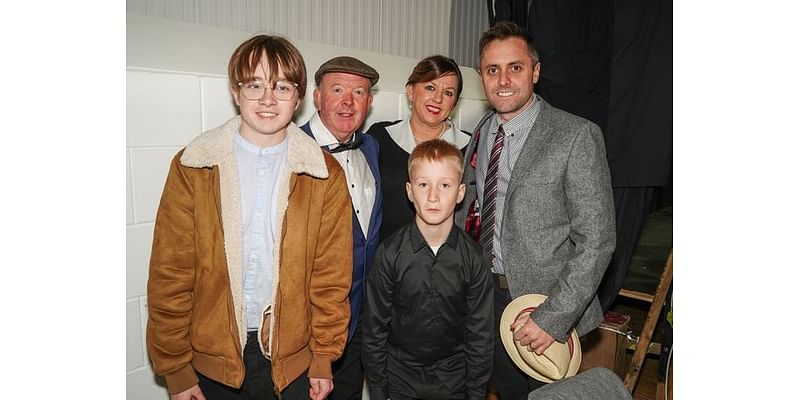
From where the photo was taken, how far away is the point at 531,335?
65.1 inches

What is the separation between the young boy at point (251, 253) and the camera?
143cm

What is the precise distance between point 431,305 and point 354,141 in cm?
68

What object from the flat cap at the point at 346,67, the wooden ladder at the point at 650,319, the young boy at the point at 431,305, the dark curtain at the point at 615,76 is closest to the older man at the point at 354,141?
the flat cap at the point at 346,67

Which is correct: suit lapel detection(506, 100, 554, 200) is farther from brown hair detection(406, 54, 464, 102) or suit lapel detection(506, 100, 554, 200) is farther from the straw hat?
brown hair detection(406, 54, 464, 102)

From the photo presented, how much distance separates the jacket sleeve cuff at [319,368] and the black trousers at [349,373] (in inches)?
14.9

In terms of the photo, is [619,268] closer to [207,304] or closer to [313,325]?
[313,325]

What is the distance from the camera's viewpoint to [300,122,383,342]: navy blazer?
72.2 inches

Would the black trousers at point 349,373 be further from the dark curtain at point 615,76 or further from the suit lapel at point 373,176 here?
the dark curtain at point 615,76

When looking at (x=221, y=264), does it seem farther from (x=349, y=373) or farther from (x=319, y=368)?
(x=349, y=373)

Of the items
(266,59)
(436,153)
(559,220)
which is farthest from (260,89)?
(559,220)

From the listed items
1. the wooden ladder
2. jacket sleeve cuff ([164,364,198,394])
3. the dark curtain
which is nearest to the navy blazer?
jacket sleeve cuff ([164,364,198,394])

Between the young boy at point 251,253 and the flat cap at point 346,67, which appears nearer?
the young boy at point 251,253

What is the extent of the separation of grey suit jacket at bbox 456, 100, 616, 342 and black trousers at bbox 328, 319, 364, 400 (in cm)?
66
